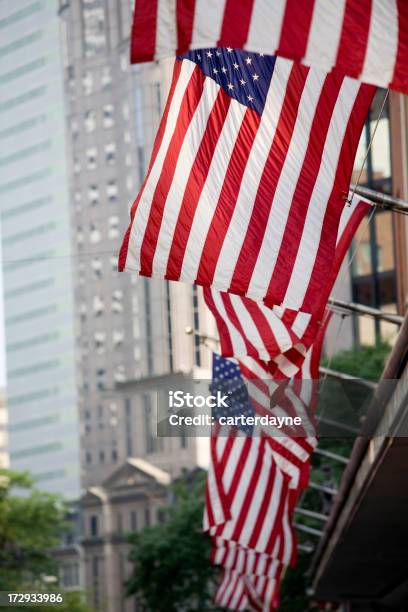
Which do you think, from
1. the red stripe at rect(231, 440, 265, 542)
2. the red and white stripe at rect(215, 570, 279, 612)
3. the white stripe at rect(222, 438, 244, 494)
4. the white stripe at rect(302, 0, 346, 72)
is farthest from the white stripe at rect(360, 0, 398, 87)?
the red and white stripe at rect(215, 570, 279, 612)

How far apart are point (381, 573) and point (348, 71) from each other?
1018 inches

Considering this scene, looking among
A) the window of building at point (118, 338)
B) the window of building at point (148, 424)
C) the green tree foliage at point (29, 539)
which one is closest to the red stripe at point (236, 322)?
the green tree foliage at point (29, 539)

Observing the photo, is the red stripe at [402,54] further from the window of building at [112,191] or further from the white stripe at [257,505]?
the window of building at [112,191]

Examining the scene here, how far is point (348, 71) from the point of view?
10258 mm

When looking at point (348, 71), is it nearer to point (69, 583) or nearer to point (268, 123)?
point (268, 123)

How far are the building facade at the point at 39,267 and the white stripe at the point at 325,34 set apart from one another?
173m

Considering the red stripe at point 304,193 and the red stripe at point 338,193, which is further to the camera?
the red stripe at point 304,193

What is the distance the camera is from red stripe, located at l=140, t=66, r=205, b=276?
13914mm

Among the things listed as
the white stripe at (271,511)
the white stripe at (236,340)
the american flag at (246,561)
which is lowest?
the american flag at (246,561)

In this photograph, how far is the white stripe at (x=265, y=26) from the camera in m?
10.4

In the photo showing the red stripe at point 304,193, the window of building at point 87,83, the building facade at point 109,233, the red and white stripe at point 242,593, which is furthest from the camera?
the window of building at point 87,83

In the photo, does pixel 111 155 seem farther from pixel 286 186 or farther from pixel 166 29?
pixel 166 29

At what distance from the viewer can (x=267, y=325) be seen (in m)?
17.5

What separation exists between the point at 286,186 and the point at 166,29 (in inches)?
136
